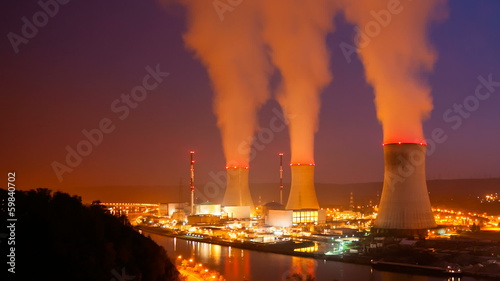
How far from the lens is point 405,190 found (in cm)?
999

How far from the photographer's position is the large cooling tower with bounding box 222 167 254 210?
1642cm

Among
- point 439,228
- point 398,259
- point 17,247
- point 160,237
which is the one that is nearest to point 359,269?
point 398,259

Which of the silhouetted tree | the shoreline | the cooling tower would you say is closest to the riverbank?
the shoreline

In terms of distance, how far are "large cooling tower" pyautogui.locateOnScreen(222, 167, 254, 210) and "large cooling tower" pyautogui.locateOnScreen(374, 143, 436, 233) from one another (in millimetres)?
6727

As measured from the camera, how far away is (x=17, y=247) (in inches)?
176

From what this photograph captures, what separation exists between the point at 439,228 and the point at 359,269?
3.99m

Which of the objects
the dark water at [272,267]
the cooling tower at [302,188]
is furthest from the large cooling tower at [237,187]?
the dark water at [272,267]

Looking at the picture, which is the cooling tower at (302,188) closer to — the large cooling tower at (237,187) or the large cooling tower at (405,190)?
the large cooling tower at (237,187)

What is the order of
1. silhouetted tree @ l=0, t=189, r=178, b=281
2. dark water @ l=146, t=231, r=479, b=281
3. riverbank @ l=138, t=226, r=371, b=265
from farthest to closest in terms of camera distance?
riverbank @ l=138, t=226, r=371, b=265 → dark water @ l=146, t=231, r=479, b=281 → silhouetted tree @ l=0, t=189, r=178, b=281

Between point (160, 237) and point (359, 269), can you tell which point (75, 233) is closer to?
point (359, 269)

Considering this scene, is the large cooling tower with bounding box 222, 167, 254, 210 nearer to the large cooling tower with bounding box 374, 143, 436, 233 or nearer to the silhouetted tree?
the large cooling tower with bounding box 374, 143, 436, 233

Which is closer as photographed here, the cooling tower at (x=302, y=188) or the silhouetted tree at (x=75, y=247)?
the silhouetted tree at (x=75, y=247)

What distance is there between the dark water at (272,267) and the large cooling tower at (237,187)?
448 centimetres

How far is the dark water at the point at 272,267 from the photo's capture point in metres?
8.34
